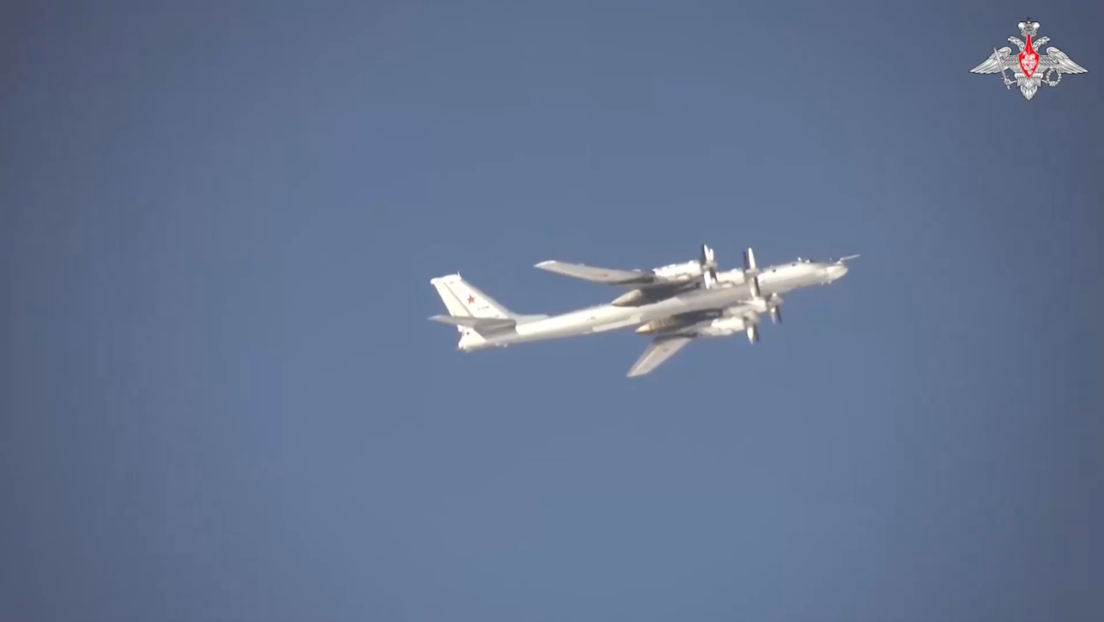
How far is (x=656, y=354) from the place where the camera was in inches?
2441

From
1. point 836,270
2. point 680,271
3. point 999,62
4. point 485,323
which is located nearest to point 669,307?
point 680,271

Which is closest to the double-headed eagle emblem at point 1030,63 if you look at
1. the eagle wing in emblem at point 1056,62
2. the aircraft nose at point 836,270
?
the eagle wing in emblem at point 1056,62

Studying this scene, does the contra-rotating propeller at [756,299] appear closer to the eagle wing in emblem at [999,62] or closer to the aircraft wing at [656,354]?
the aircraft wing at [656,354]

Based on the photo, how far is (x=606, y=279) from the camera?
56.7 m

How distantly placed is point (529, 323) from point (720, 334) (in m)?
8.63

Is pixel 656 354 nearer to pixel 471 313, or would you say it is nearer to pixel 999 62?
Result: pixel 471 313

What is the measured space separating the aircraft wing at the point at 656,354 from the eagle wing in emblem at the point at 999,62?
85.3ft

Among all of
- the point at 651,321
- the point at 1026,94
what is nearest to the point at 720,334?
the point at 651,321

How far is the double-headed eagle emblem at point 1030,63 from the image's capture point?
74.9m

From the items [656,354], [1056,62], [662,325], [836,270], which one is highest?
[1056,62]

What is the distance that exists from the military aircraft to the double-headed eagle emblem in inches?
958

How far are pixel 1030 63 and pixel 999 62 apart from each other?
2334mm

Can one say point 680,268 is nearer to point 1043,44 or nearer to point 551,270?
point 551,270

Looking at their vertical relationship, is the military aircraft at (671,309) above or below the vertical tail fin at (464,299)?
below
